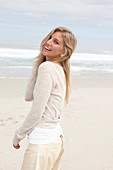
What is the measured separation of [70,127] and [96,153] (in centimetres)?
116

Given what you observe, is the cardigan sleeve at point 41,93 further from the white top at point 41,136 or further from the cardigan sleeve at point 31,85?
the cardigan sleeve at point 31,85

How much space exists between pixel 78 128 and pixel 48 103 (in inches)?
133

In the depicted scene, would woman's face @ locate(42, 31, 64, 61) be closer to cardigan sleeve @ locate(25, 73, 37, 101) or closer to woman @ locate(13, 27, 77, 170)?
woman @ locate(13, 27, 77, 170)

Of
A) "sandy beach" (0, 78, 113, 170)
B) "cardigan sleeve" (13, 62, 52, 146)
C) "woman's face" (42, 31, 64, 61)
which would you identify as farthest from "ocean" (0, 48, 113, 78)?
"cardigan sleeve" (13, 62, 52, 146)

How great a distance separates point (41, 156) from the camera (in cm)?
190

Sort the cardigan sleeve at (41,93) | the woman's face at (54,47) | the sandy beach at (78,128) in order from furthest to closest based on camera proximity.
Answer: the sandy beach at (78,128)
the woman's face at (54,47)
the cardigan sleeve at (41,93)

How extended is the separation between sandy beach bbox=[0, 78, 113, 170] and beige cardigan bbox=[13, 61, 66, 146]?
78.7 inches

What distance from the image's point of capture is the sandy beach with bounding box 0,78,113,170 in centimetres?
386

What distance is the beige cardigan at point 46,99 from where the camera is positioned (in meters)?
1.80

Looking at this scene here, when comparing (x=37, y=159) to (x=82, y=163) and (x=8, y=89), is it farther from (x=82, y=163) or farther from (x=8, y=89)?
(x=8, y=89)


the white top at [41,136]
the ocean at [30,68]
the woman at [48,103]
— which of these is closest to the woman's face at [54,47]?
the woman at [48,103]

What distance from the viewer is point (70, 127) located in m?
5.19

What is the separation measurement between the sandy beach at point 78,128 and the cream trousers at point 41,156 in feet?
5.97

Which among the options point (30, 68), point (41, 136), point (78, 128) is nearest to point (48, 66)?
point (41, 136)
